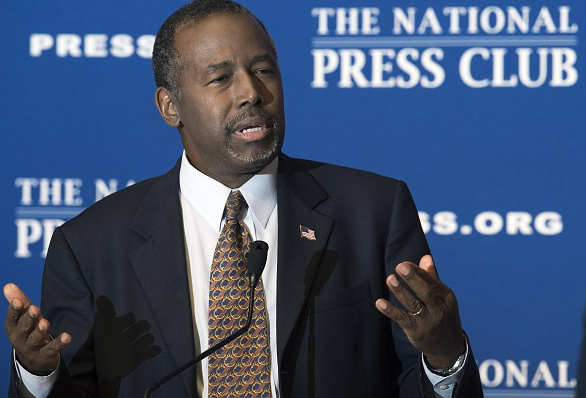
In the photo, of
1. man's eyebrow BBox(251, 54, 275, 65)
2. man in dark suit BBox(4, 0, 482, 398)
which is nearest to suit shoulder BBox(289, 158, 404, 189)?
man in dark suit BBox(4, 0, 482, 398)

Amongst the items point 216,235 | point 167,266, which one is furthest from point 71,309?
point 216,235

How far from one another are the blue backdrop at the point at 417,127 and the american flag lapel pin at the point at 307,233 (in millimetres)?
971

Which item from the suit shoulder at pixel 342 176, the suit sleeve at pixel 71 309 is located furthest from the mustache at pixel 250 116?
the suit sleeve at pixel 71 309

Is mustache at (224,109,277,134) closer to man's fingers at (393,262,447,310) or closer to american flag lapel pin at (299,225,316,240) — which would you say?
american flag lapel pin at (299,225,316,240)

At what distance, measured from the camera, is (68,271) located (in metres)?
2.00

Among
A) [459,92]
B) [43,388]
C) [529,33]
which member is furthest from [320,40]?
[43,388]

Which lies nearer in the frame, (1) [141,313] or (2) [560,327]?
(1) [141,313]

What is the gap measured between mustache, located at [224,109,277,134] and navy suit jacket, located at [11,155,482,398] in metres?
0.16

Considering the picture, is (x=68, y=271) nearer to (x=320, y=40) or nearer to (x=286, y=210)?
(x=286, y=210)

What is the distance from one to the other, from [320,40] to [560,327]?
1.17 meters

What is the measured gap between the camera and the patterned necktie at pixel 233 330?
185 centimetres

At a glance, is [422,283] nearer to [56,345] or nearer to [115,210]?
[56,345]

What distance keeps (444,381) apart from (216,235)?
1.95 ft

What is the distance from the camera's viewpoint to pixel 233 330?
6.17 feet
